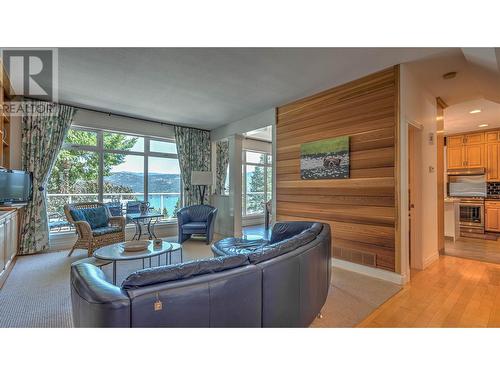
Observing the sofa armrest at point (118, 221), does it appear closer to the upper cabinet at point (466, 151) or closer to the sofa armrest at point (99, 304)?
the sofa armrest at point (99, 304)

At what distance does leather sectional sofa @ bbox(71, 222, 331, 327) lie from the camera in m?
1.12

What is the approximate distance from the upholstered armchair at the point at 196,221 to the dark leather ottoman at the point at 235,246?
1.89m

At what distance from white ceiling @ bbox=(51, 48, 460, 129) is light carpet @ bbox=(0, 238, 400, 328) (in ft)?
8.93

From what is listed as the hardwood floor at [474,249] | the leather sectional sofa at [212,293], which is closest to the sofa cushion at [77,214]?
the leather sectional sofa at [212,293]

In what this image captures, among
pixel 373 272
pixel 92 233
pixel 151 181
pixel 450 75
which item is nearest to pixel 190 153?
pixel 151 181

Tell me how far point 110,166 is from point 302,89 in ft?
14.1

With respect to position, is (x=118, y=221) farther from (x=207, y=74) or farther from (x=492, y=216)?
(x=492, y=216)

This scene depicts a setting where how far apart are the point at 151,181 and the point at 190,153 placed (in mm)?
1200

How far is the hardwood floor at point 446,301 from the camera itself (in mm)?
2162

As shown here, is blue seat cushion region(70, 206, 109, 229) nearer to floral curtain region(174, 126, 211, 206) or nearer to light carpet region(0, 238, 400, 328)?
light carpet region(0, 238, 400, 328)

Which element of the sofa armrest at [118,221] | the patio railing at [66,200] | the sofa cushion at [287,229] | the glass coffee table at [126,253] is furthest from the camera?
the patio railing at [66,200]

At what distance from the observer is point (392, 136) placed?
3127mm

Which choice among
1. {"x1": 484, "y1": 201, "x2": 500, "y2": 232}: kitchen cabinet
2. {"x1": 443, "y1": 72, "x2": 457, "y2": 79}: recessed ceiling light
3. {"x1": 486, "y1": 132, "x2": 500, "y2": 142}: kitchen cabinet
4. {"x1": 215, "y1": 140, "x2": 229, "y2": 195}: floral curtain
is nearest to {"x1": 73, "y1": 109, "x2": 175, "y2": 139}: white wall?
{"x1": 215, "y1": 140, "x2": 229, "y2": 195}: floral curtain

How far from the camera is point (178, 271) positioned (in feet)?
4.29
